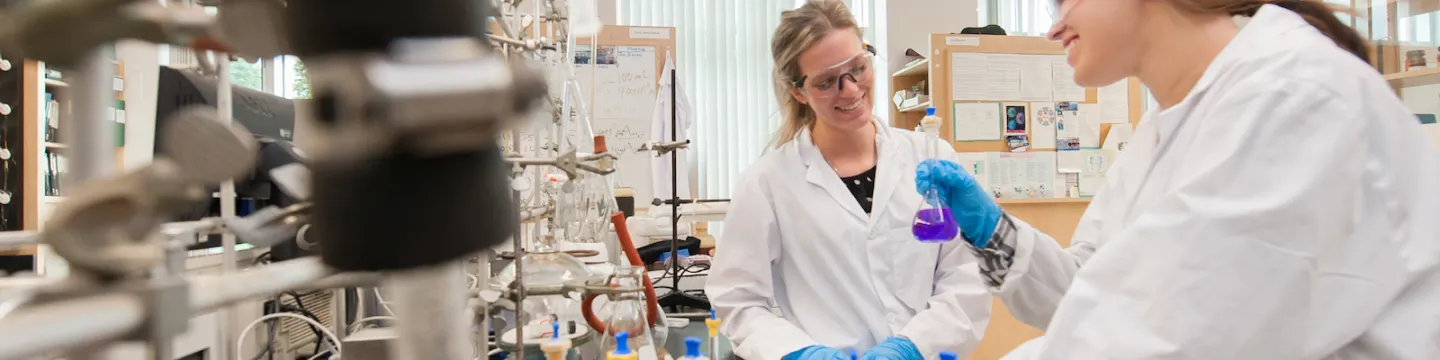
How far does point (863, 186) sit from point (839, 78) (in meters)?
0.30

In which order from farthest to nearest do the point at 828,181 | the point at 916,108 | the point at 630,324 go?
the point at 916,108
the point at 828,181
the point at 630,324

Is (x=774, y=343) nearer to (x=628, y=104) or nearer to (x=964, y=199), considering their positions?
(x=964, y=199)

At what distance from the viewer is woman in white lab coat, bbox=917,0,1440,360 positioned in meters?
0.86

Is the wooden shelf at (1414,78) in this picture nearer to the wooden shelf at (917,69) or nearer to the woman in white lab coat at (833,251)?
the wooden shelf at (917,69)

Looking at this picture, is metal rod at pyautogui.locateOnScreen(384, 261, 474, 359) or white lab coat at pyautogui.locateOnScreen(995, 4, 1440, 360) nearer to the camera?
metal rod at pyautogui.locateOnScreen(384, 261, 474, 359)

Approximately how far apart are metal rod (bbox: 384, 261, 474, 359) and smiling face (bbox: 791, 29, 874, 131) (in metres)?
1.51

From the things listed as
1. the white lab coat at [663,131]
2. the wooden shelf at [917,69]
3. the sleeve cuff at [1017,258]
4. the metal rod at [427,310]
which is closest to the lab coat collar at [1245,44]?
the sleeve cuff at [1017,258]

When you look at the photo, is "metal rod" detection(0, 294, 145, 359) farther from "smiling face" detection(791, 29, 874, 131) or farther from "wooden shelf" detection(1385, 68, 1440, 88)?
"wooden shelf" detection(1385, 68, 1440, 88)

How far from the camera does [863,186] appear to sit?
1844 mm

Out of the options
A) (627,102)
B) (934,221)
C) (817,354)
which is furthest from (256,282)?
(627,102)

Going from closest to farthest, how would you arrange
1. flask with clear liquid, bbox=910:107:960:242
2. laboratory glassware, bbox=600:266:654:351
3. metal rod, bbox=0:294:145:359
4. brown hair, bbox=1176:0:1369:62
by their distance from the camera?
metal rod, bbox=0:294:145:359, brown hair, bbox=1176:0:1369:62, laboratory glassware, bbox=600:266:654:351, flask with clear liquid, bbox=910:107:960:242

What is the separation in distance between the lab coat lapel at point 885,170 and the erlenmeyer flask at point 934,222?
0.47 feet

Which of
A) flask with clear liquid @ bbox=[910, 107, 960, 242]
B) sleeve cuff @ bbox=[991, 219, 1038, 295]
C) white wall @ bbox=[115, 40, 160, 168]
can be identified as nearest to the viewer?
white wall @ bbox=[115, 40, 160, 168]

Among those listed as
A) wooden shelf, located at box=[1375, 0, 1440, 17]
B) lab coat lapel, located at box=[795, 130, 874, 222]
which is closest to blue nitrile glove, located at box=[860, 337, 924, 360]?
lab coat lapel, located at box=[795, 130, 874, 222]
